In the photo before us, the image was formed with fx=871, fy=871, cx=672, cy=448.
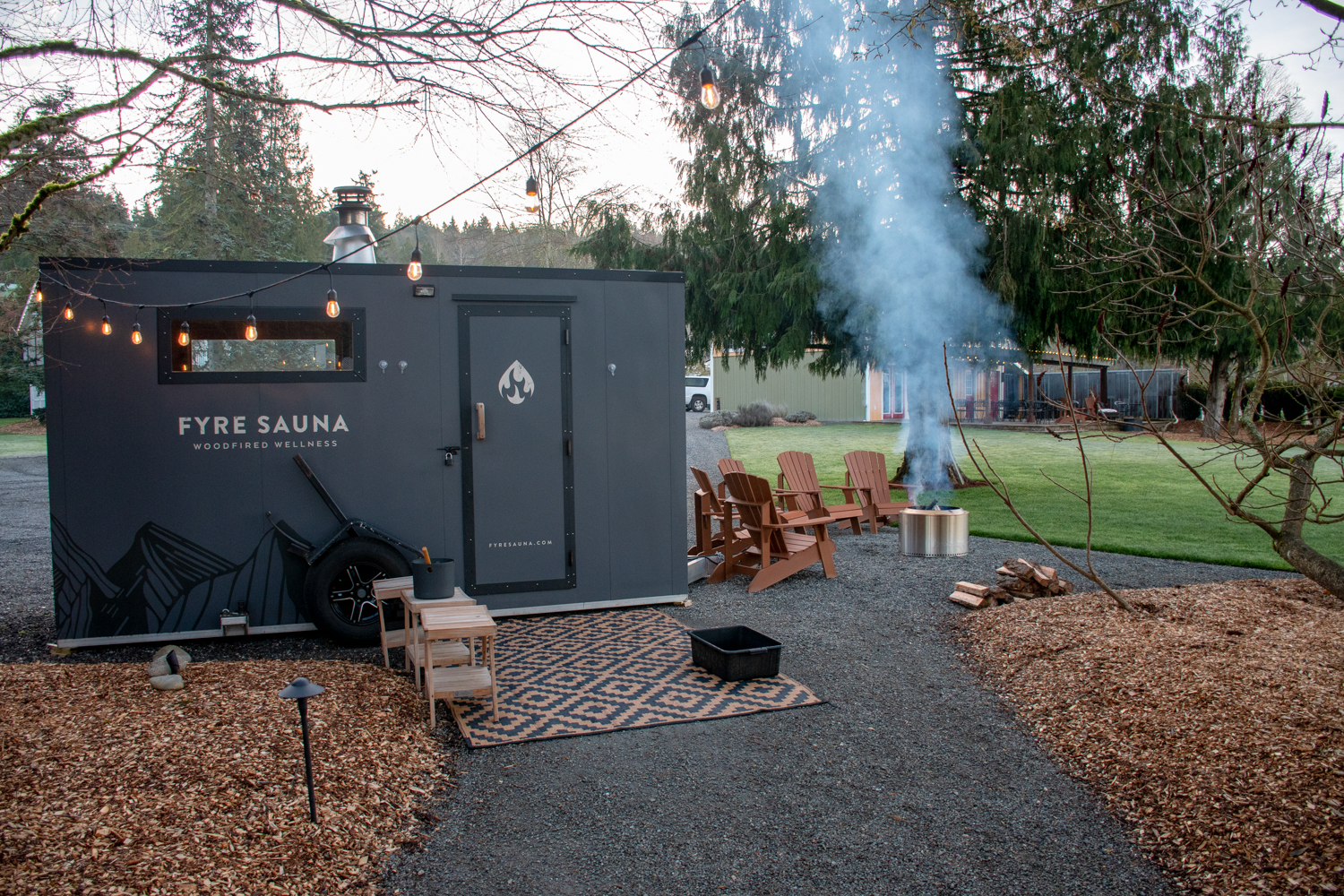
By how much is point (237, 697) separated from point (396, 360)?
2.55 metres

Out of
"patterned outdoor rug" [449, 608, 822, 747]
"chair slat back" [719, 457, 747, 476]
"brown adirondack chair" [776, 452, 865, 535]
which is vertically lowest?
"patterned outdoor rug" [449, 608, 822, 747]

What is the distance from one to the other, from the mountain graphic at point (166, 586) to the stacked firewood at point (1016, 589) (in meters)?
4.58

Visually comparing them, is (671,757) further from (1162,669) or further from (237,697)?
(1162,669)

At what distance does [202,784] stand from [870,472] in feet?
26.6

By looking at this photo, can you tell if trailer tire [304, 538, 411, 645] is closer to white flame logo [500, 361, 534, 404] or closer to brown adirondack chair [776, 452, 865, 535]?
white flame logo [500, 361, 534, 404]

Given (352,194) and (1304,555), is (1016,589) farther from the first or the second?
(352,194)

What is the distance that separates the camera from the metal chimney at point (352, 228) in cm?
650

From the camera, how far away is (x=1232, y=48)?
9555 mm

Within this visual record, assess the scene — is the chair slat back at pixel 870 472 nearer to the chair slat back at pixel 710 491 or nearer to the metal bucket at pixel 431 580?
the chair slat back at pixel 710 491

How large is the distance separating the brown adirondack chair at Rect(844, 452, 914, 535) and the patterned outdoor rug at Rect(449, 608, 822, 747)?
15.2 ft

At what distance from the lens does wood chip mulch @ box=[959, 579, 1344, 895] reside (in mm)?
2773

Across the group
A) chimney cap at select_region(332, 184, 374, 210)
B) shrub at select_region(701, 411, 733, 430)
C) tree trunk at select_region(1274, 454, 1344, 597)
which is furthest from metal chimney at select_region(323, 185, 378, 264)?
shrub at select_region(701, 411, 733, 430)

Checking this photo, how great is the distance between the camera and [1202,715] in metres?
3.61

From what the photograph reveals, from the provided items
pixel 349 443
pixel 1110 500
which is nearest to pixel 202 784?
pixel 349 443
